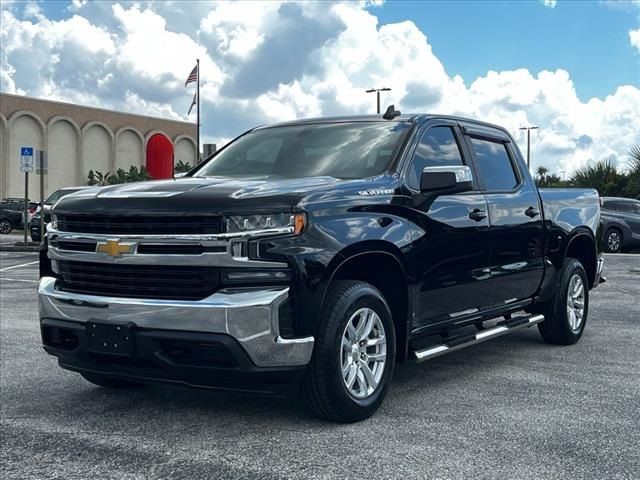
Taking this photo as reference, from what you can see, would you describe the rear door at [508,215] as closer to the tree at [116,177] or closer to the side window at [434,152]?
the side window at [434,152]

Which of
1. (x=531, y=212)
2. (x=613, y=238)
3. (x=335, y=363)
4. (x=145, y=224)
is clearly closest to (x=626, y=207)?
(x=613, y=238)

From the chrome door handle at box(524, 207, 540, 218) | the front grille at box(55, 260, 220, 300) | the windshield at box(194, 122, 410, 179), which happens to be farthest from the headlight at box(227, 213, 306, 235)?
the chrome door handle at box(524, 207, 540, 218)

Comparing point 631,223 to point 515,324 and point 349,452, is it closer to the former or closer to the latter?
point 515,324

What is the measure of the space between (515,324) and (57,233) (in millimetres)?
3632

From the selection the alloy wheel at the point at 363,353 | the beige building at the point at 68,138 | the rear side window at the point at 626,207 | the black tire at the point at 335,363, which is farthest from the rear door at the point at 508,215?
the beige building at the point at 68,138

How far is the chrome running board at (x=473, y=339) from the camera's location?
16.7 ft

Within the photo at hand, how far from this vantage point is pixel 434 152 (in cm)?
564

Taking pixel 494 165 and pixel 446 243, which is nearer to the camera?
pixel 446 243

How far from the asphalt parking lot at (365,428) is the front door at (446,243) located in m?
0.59

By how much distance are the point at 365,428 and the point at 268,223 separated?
1311mm

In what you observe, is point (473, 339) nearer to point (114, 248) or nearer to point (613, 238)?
point (114, 248)

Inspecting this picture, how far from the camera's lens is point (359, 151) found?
5328 millimetres

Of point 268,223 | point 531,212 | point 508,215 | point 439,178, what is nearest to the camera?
point 268,223

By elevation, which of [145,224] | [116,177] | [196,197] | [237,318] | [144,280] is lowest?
[237,318]
